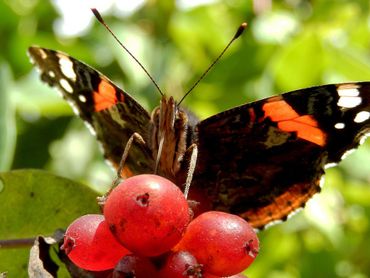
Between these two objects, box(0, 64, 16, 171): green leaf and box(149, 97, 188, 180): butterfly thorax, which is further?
box(0, 64, 16, 171): green leaf

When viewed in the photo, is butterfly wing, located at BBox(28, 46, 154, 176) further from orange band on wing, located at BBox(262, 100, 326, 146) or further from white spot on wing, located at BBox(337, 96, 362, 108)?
white spot on wing, located at BBox(337, 96, 362, 108)

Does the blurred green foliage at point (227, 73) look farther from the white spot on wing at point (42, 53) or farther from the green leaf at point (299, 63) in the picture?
the white spot on wing at point (42, 53)


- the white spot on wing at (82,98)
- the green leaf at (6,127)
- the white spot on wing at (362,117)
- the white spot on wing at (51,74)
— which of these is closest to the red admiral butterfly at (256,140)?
the white spot on wing at (362,117)

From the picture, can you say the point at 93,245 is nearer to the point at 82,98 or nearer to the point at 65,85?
the point at 82,98

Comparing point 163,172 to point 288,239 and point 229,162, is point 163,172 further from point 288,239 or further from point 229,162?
point 288,239

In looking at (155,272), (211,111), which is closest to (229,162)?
(155,272)

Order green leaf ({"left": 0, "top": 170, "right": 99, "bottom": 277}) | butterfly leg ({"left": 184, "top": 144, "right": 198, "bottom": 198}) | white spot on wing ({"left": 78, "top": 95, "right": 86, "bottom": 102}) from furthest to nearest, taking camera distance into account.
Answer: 1. white spot on wing ({"left": 78, "top": 95, "right": 86, "bottom": 102})
2. green leaf ({"left": 0, "top": 170, "right": 99, "bottom": 277})
3. butterfly leg ({"left": 184, "top": 144, "right": 198, "bottom": 198})

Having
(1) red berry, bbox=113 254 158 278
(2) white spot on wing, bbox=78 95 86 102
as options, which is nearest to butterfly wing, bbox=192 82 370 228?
(2) white spot on wing, bbox=78 95 86 102
